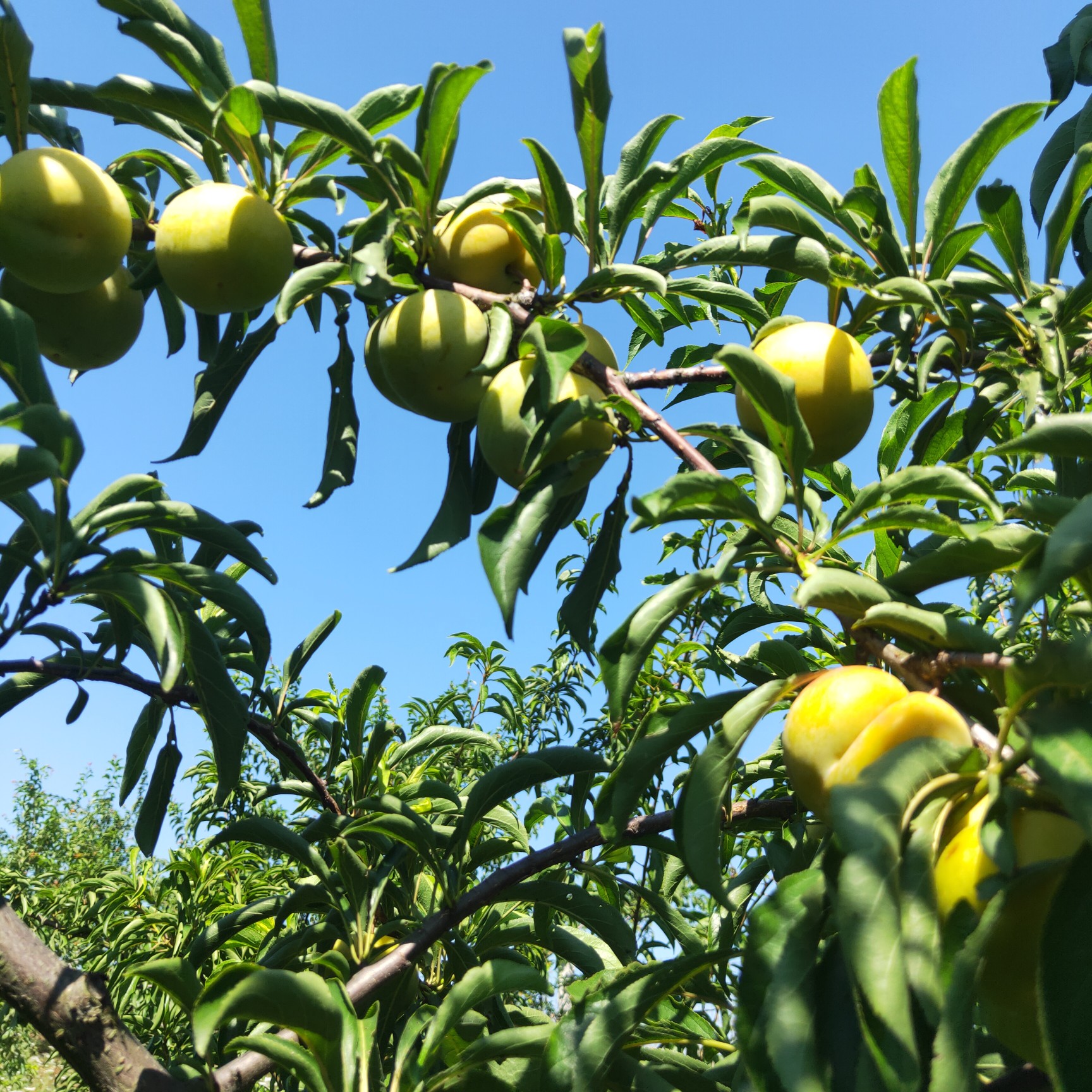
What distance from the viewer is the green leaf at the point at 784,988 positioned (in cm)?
68

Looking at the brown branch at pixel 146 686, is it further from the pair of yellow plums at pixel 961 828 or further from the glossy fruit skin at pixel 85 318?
the pair of yellow plums at pixel 961 828

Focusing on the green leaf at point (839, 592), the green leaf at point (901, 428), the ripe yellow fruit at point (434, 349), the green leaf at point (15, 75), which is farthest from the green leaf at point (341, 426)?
the green leaf at point (901, 428)

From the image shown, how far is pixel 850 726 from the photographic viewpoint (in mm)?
821

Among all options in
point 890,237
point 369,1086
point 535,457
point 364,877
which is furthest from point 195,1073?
point 890,237

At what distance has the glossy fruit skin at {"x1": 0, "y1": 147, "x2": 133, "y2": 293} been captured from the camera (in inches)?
44.3

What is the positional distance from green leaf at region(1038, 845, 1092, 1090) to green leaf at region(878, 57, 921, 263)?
3.15 ft

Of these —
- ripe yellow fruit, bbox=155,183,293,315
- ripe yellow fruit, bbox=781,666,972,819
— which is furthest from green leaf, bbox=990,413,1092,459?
ripe yellow fruit, bbox=155,183,293,315

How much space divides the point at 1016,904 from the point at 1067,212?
1.07 m

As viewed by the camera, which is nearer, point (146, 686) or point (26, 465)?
point (26, 465)

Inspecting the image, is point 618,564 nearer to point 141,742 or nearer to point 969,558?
point 969,558

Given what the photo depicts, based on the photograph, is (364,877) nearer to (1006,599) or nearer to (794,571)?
(794,571)

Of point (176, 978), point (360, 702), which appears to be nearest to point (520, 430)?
point (176, 978)

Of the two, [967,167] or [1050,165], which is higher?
[1050,165]

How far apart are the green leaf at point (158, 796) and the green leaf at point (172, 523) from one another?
19.5 inches
